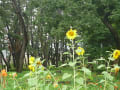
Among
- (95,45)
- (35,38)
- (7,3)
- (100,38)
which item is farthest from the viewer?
(35,38)

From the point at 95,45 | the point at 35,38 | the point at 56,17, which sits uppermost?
the point at 56,17

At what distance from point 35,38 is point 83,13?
17236 millimetres

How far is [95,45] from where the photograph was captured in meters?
13.2

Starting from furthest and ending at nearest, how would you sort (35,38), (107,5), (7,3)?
(35,38), (7,3), (107,5)

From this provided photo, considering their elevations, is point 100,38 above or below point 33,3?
below

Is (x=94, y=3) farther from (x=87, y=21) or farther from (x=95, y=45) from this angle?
(x=95, y=45)

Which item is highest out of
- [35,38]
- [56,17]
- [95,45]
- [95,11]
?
[95,11]

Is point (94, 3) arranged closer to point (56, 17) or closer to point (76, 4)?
point (76, 4)

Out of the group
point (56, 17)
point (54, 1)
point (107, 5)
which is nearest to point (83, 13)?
point (107, 5)

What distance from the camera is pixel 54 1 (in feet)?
48.6

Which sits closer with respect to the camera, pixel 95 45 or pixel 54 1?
pixel 95 45

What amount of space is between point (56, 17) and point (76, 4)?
5.73 m

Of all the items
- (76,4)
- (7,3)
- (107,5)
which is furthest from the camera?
(7,3)

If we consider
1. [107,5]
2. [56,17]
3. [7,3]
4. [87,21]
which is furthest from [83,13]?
[7,3]
